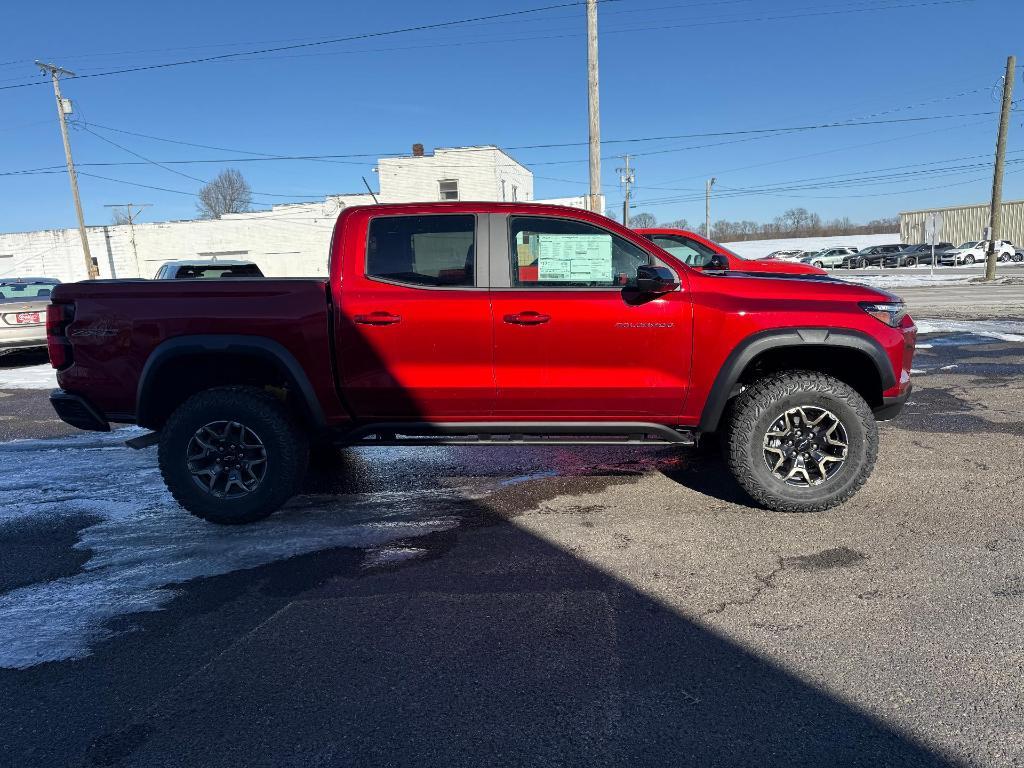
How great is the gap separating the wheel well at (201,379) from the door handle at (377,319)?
58 centimetres

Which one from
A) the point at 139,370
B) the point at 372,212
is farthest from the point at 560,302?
the point at 139,370

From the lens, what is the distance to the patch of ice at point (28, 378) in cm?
929

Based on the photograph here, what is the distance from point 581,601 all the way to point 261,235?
37090 mm

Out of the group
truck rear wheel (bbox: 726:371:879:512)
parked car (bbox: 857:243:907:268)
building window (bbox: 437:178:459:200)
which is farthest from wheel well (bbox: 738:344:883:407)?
parked car (bbox: 857:243:907:268)

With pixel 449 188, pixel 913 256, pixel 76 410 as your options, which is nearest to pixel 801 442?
pixel 76 410

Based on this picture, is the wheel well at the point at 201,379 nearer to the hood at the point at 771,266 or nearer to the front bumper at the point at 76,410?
the front bumper at the point at 76,410

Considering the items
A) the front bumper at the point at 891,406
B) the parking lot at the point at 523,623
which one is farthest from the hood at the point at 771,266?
the front bumper at the point at 891,406

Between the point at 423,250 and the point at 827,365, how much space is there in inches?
110

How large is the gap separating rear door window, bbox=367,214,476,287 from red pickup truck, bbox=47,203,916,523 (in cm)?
1

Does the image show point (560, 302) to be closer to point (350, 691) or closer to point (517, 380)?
point (517, 380)

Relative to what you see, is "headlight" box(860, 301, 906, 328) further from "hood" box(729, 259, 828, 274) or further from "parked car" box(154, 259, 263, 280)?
"parked car" box(154, 259, 263, 280)

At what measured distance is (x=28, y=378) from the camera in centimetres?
998

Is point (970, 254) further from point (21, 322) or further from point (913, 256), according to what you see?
point (21, 322)

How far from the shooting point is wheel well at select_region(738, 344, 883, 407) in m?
4.00
